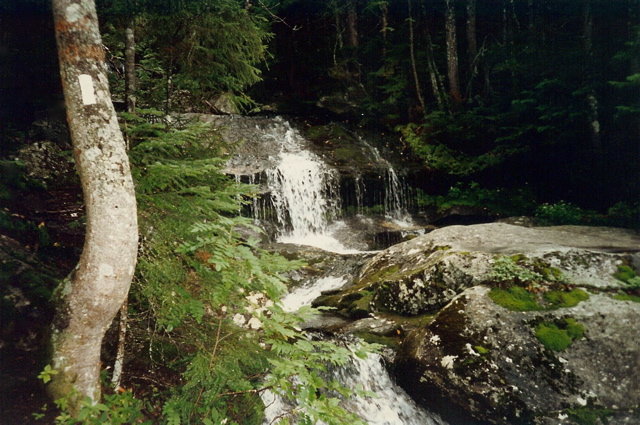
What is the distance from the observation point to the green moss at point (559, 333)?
400cm

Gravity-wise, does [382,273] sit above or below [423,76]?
below

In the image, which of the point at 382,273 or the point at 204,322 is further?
the point at 382,273

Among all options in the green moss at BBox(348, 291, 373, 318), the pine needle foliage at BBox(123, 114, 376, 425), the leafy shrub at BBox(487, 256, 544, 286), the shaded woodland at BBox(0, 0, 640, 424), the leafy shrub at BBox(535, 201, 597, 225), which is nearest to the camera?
the pine needle foliage at BBox(123, 114, 376, 425)

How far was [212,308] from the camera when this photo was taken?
3.01 meters

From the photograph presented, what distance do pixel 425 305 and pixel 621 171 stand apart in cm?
981

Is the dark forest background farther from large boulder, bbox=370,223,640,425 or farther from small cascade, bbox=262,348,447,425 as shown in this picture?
large boulder, bbox=370,223,640,425

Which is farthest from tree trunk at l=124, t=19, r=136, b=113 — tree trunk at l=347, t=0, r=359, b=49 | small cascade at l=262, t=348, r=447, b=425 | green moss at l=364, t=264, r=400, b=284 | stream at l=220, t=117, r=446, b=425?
tree trunk at l=347, t=0, r=359, b=49

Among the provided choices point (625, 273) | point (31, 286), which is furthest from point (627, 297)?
point (31, 286)

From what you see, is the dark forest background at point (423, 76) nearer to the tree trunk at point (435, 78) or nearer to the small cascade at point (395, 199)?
the tree trunk at point (435, 78)

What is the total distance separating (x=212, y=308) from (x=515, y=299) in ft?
12.8

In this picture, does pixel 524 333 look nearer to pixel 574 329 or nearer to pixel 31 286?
pixel 574 329

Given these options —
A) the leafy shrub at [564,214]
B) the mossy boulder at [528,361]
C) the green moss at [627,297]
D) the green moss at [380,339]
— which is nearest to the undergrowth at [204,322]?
the mossy boulder at [528,361]

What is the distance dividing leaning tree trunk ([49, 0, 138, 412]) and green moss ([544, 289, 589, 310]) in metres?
4.97

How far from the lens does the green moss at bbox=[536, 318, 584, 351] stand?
4004 mm
